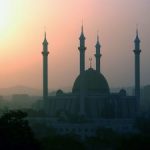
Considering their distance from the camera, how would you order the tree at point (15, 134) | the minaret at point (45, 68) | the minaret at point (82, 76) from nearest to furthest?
1. the tree at point (15, 134)
2. the minaret at point (82, 76)
3. the minaret at point (45, 68)

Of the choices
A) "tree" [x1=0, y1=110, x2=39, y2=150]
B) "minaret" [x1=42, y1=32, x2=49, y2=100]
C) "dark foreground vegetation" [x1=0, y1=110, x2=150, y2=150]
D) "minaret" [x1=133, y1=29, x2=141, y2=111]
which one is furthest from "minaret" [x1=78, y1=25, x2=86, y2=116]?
"tree" [x1=0, y1=110, x2=39, y2=150]

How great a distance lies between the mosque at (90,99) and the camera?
6406 cm

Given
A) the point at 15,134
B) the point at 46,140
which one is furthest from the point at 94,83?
the point at 15,134

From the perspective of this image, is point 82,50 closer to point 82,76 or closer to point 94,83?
point 82,76

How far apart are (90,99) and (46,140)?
27.9 meters

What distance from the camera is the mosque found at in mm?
64062

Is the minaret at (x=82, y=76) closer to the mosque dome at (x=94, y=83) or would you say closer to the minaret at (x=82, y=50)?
the minaret at (x=82, y=50)

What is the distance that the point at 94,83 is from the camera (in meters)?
67.2

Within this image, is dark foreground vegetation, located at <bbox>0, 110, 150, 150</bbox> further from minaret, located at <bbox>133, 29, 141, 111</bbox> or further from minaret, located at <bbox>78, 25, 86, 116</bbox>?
minaret, located at <bbox>133, 29, 141, 111</bbox>

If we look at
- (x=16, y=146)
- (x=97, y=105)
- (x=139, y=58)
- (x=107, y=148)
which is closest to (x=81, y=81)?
(x=97, y=105)

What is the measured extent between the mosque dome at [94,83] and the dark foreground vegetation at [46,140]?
33.7 ft

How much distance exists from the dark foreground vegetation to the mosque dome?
33.7ft

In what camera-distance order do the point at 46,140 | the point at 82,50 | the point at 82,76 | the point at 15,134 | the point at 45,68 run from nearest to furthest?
the point at 15,134, the point at 46,140, the point at 82,76, the point at 82,50, the point at 45,68

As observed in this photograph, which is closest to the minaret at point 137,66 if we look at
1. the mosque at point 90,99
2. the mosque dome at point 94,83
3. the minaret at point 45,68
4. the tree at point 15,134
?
the mosque at point 90,99
